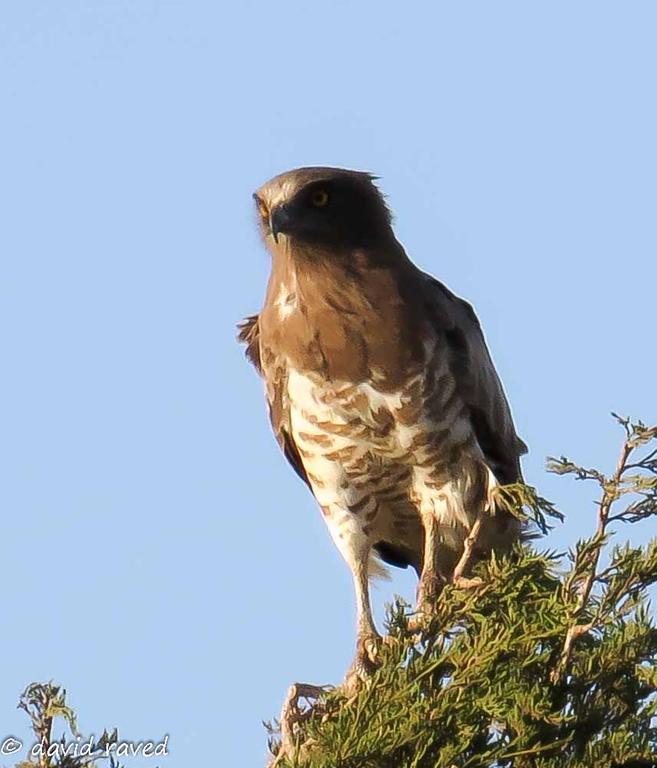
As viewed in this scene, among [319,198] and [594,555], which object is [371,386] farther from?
[594,555]

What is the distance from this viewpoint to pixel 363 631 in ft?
23.6

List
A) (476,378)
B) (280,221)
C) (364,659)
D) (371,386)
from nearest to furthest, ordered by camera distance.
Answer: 1. (364,659)
2. (371,386)
3. (280,221)
4. (476,378)

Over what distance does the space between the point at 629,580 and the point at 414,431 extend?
2271 mm

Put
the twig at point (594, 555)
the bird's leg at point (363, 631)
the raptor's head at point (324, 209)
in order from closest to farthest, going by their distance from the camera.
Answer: the twig at point (594, 555) < the bird's leg at point (363, 631) < the raptor's head at point (324, 209)

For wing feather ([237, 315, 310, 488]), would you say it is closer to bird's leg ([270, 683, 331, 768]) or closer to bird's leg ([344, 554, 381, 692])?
bird's leg ([344, 554, 381, 692])

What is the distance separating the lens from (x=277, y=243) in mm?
7504

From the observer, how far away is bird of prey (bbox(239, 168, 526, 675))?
7156 millimetres

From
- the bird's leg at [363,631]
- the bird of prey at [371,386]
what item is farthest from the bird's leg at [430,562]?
the bird's leg at [363,631]

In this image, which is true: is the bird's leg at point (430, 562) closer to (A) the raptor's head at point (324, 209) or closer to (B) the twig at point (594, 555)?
(A) the raptor's head at point (324, 209)

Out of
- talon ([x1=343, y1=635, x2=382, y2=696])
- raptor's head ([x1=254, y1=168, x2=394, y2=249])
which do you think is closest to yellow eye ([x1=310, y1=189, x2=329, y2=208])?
raptor's head ([x1=254, y1=168, x2=394, y2=249])

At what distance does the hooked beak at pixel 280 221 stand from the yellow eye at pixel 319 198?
0.19 m

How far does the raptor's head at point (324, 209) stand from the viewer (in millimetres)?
7309

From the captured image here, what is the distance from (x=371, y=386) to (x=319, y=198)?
0.97 meters

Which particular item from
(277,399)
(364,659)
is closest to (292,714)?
(364,659)
